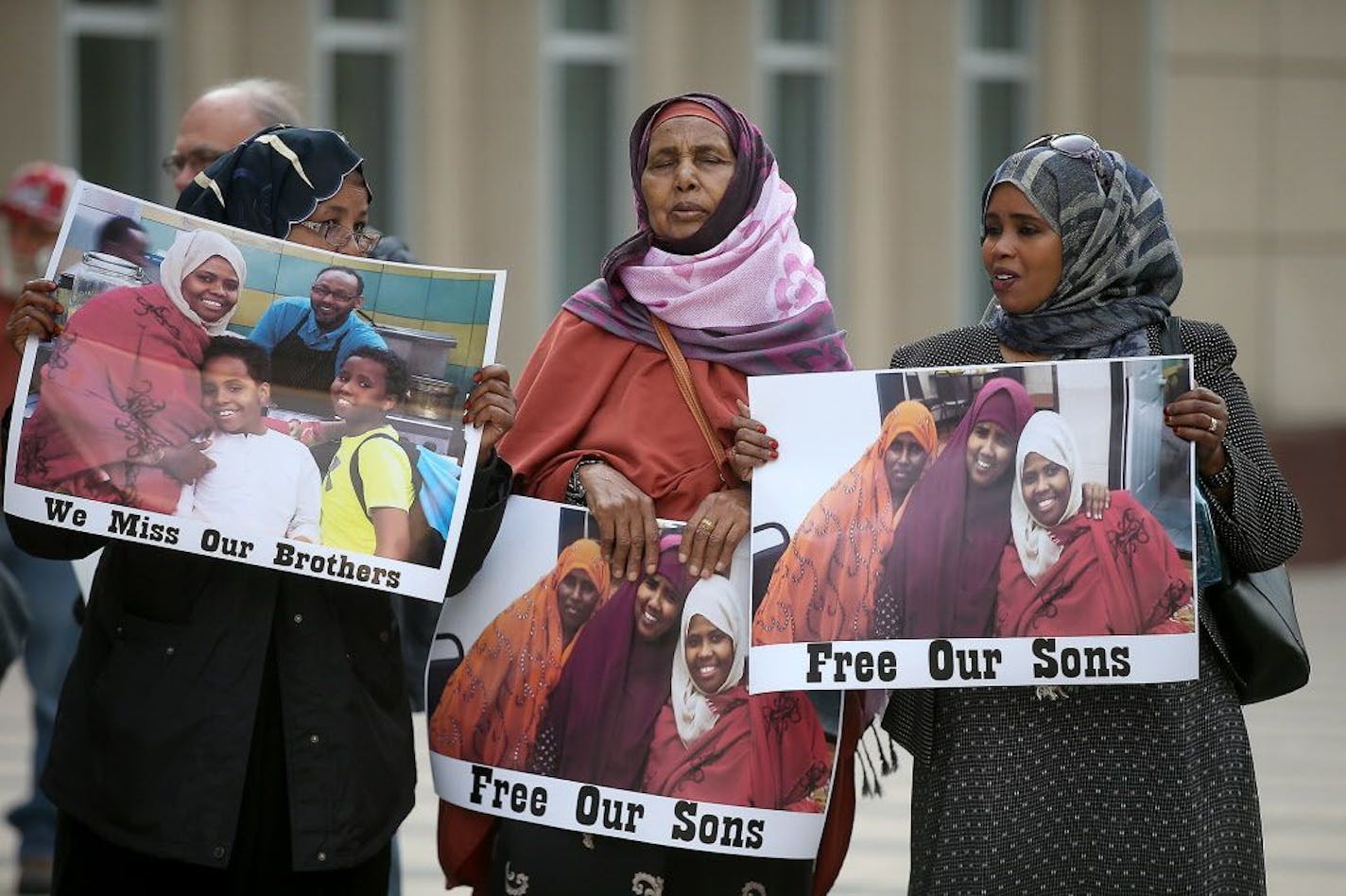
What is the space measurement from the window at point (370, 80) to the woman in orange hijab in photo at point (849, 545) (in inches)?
314

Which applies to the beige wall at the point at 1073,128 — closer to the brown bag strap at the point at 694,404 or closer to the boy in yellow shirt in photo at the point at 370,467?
the brown bag strap at the point at 694,404

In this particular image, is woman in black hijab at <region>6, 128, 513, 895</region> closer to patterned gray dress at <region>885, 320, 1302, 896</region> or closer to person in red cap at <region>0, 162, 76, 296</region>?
patterned gray dress at <region>885, 320, 1302, 896</region>

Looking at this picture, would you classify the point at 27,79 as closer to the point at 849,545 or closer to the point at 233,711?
the point at 233,711

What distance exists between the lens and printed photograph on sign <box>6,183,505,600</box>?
310 cm

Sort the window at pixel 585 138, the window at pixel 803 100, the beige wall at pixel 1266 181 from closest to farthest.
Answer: the window at pixel 585 138, the window at pixel 803 100, the beige wall at pixel 1266 181

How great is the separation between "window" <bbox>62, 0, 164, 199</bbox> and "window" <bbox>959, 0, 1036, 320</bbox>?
523 cm

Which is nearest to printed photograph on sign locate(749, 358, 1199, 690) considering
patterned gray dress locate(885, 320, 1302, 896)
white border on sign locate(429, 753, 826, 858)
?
patterned gray dress locate(885, 320, 1302, 896)

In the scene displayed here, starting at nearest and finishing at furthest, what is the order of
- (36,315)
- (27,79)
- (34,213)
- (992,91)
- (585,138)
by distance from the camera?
1. (36,315)
2. (34,213)
3. (27,79)
4. (585,138)
5. (992,91)

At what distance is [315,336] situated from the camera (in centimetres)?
321

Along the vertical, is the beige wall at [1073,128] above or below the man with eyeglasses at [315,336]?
above

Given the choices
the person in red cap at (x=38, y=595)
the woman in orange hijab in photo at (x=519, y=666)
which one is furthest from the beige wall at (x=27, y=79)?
the woman in orange hijab in photo at (x=519, y=666)

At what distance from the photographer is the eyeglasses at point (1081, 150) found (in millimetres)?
3346

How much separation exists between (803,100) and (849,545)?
9347 millimetres

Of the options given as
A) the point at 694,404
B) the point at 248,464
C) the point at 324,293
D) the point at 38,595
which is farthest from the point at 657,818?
the point at 38,595
